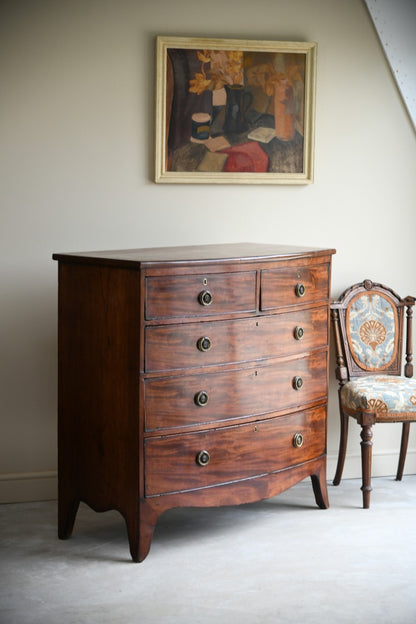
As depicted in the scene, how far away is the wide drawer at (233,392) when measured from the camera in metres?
3.37

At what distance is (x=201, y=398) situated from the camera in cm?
346

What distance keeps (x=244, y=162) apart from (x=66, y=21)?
44.6 inches

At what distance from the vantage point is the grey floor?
9.85ft

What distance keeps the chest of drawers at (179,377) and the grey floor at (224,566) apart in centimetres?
19

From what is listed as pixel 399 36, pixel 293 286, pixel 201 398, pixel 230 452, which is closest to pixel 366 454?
pixel 230 452

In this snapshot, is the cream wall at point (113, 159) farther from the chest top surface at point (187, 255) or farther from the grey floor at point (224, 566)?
the grey floor at point (224, 566)

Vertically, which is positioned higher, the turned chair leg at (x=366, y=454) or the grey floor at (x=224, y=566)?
the turned chair leg at (x=366, y=454)

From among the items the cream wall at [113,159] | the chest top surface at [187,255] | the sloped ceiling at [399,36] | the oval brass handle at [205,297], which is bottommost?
the oval brass handle at [205,297]

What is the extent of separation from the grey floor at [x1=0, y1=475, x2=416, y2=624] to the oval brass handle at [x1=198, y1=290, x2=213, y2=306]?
109 cm

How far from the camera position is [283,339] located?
12.3 ft

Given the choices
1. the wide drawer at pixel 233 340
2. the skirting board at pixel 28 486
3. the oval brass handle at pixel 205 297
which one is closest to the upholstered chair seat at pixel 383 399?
the wide drawer at pixel 233 340

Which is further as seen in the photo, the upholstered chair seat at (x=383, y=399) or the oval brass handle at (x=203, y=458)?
the upholstered chair seat at (x=383, y=399)

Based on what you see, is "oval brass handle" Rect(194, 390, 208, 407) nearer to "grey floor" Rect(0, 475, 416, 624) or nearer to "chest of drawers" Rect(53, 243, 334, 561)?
"chest of drawers" Rect(53, 243, 334, 561)

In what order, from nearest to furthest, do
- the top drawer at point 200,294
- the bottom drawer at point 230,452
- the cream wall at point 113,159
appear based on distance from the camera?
the top drawer at point 200,294
the bottom drawer at point 230,452
the cream wall at point 113,159
